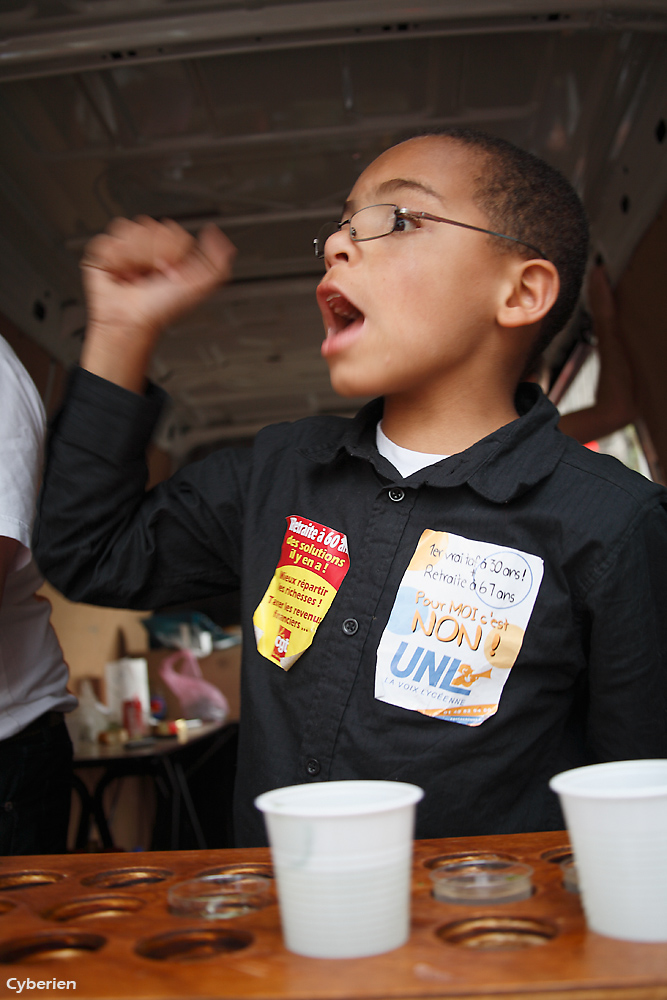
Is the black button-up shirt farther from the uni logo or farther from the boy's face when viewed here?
the boy's face

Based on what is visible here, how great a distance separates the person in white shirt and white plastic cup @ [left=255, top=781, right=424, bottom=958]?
2.43ft

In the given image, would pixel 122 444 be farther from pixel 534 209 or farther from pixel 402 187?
pixel 534 209

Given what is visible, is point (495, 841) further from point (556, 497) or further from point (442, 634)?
point (556, 497)

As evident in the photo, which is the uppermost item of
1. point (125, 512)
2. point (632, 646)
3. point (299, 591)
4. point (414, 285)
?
point (414, 285)

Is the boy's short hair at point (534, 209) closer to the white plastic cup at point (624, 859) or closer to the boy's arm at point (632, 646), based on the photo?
the boy's arm at point (632, 646)

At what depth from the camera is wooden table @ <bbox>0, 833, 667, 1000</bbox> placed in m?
0.43

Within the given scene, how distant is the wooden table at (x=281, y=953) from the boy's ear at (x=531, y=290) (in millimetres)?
801

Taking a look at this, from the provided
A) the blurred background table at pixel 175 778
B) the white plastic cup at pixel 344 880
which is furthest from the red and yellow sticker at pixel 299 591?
the blurred background table at pixel 175 778

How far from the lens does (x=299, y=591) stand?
1.12 meters

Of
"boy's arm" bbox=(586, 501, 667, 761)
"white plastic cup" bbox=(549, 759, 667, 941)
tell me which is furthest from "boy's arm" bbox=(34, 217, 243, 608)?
"white plastic cup" bbox=(549, 759, 667, 941)

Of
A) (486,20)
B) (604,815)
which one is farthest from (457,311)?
(486,20)

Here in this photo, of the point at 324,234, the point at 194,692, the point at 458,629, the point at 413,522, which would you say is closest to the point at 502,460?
the point at 413,522

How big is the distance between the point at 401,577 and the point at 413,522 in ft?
0.27

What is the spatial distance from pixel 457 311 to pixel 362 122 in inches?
59.3
